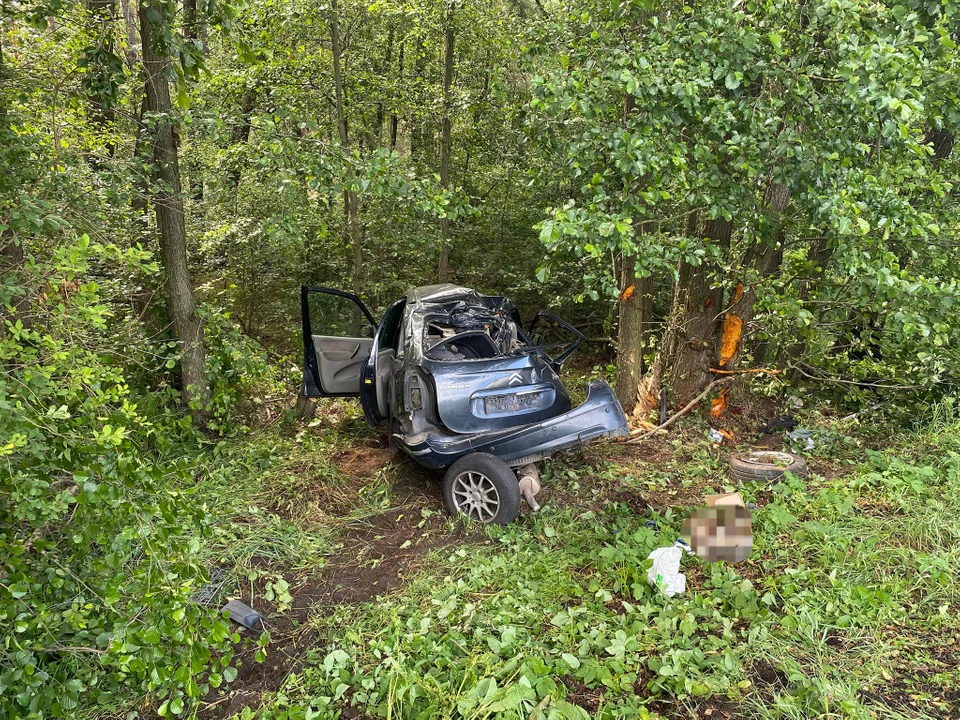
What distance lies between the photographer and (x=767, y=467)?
4.89 m

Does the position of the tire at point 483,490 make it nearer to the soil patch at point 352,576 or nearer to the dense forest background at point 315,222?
the soil patch at point 352,576

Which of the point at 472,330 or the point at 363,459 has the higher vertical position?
the point at 472,330

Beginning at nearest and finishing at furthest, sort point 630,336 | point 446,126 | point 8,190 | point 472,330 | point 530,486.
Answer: point 8,190 < point 530,486 < point 472,330 < point 630,336 < point 446,126

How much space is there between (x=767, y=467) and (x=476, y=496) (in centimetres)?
240

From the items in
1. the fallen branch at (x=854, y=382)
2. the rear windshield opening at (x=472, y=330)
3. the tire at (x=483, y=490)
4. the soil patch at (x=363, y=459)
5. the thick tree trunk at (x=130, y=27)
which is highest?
the thick tree trunk at (x=130, y=27)

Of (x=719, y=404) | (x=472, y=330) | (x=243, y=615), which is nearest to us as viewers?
(x=243, y=615)

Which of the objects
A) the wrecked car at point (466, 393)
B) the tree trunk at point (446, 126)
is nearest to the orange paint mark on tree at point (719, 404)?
the wrecked car at point (466, 393)

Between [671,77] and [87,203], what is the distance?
14.3 ft

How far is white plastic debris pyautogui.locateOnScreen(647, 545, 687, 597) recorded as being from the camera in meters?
3.59

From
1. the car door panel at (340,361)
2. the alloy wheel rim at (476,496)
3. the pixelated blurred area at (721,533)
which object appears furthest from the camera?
the car door panel at (340,361)

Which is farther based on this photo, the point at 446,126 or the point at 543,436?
the point at 446,126

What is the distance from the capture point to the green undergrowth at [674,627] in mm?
2801

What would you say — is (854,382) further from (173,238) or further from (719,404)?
(173,238)

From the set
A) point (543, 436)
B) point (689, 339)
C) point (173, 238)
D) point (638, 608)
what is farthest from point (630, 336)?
point (173, 238)
